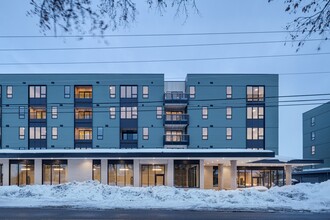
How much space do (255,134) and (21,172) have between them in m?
32.8

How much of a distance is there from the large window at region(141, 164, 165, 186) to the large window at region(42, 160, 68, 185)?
361 inches

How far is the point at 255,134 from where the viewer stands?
185 feet

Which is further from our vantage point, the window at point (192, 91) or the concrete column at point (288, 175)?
the window at point (192, 91)

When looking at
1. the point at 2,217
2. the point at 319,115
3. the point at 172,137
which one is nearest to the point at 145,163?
the point at 172,137

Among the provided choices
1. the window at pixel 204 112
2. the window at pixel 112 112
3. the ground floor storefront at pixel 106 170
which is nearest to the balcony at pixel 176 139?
the window at pixel 204 112

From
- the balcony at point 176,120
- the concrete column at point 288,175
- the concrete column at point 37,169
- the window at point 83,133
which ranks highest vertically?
the balcony at point 176,120

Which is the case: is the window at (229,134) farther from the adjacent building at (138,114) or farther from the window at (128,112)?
the window at (128,112)

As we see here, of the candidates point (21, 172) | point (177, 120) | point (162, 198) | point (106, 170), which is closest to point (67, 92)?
point (21, 172)

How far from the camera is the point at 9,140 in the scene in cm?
5616

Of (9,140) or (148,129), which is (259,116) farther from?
(9,140)

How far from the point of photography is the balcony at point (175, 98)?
55.4m

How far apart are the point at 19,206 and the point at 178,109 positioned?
3749 cm

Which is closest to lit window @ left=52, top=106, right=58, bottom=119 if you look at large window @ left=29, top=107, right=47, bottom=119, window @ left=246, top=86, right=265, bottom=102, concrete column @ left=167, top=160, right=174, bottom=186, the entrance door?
large window @ left=29, top=107, right=47, bottom=119

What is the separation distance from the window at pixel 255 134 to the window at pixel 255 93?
4.48m
